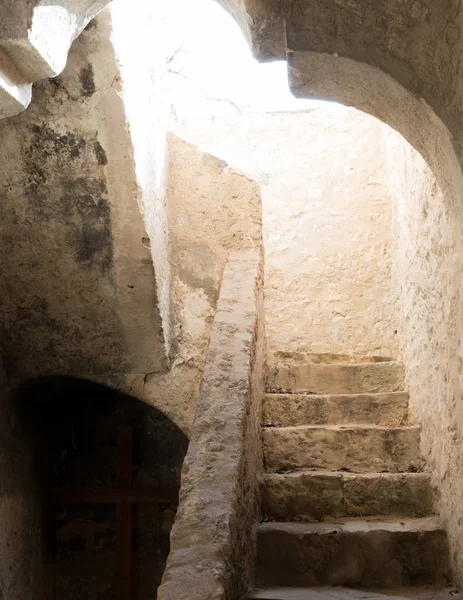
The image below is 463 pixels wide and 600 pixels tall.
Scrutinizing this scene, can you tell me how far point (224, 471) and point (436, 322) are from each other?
52.4 inches

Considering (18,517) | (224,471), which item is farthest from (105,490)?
(224,471)

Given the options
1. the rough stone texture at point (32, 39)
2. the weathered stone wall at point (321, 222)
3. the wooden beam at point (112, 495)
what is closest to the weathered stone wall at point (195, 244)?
the weathered stone wall at point (321, 222)

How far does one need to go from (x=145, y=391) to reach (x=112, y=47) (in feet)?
6.81

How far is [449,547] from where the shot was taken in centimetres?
296

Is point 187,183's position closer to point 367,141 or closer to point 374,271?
point 374,271

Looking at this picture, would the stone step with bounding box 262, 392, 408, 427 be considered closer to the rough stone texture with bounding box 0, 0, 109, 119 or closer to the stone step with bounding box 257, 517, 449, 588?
the stone step with bounding box 257, 517, 449, 588

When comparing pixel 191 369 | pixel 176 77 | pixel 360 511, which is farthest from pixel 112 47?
pixel 176 77

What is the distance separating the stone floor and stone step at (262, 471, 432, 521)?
1.48 feet

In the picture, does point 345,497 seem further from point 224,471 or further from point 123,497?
point 123,497

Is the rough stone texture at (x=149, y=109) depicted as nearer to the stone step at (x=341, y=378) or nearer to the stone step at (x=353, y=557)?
the stone step at (x=341, y=378)

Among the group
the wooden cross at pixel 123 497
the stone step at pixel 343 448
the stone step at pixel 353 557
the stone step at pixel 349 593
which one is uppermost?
the stone step at pixel 343 448

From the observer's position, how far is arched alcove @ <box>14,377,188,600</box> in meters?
5.17

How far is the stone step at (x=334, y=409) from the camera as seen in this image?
3.93 m

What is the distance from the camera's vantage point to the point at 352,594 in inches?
111
